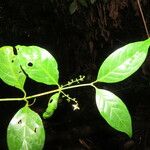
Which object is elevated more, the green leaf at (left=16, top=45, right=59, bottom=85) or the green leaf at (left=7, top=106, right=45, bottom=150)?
the green leaf at (left=16, top=45, right=59, bottom=85)

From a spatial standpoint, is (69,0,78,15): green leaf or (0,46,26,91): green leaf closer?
(0,46,26,91): green leaf

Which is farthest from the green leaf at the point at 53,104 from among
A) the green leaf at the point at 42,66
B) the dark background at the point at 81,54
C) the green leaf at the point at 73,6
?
the green leaf at the point at 73,6

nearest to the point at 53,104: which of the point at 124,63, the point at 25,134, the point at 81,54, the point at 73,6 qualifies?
the point at 25,134

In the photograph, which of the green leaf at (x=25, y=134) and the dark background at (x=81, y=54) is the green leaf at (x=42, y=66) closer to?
the green leaf at (x=25, y=134)

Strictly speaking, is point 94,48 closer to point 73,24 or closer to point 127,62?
point 73,24

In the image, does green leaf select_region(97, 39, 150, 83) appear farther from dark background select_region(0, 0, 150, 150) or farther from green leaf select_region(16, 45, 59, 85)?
dark background select_region(0, 0, 150, 150)

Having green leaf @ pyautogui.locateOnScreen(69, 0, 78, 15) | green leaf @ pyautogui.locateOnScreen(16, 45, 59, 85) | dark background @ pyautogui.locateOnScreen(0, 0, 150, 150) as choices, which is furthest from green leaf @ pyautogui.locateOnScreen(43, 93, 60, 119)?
green leaf @ pyautogui.locateOnScreen(69, 0, 78, 15)

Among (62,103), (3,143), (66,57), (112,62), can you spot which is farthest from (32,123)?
(66,57)
